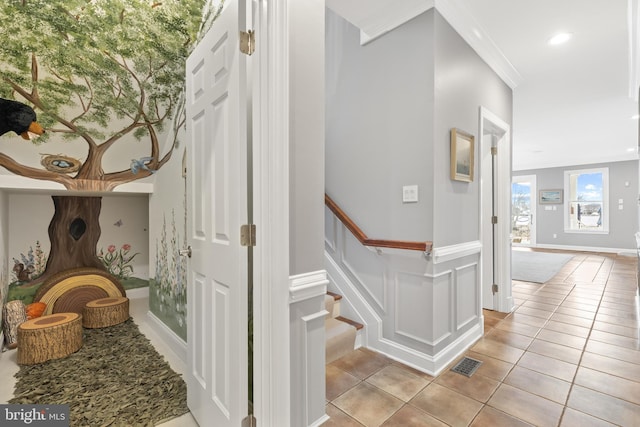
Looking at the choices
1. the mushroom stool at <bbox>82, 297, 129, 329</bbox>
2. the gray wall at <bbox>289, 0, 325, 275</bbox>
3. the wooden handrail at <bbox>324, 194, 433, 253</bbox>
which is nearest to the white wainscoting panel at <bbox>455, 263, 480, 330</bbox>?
the wooden handrail at <bbox>324, 194, 433, 253</bbox>

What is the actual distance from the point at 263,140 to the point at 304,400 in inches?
46.8

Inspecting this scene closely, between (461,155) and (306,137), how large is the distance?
1.53m

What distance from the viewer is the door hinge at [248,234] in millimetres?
1272

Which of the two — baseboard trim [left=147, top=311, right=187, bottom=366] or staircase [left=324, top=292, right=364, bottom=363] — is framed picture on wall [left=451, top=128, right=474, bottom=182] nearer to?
staircase [left=324, top=292, right=364, bottom=363]

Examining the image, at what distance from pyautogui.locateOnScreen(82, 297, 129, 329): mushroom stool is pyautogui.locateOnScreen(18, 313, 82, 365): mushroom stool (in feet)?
1.43

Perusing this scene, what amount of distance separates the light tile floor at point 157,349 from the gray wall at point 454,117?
192 centimetres

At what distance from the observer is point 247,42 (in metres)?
1.29

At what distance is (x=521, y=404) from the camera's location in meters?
1.76

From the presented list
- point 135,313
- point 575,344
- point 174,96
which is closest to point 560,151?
point 575,344

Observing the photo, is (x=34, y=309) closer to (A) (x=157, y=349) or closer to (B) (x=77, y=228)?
(B) (x=77, y=228)

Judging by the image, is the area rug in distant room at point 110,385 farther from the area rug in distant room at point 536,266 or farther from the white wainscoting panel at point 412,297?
the area rug in distant room at point 536,266

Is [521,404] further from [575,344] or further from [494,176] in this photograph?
[494,176]

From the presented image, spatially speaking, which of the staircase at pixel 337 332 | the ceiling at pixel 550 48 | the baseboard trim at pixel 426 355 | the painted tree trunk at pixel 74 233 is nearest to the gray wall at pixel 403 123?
the ceiling at pixel 550 48

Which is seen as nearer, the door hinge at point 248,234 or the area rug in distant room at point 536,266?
the door hinge at point 248,234
